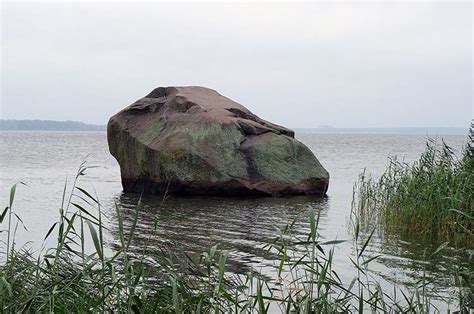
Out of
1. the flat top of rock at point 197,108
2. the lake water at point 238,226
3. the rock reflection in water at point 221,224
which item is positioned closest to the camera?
the lake water at point 238,226

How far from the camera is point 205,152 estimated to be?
1689 centimetres

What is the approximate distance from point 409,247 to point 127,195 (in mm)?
9266

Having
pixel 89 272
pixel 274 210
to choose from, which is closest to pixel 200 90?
pixel 274 210

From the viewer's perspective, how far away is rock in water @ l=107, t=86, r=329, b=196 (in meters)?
16.9

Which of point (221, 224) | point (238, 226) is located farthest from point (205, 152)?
point (238, 226)

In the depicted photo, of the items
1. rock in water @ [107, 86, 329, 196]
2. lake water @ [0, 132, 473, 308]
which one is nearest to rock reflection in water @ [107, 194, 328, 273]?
lake water @ [0, 132, 473, 308]

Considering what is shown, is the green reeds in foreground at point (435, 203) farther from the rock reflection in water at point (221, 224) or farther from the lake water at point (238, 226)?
the rock reflection in water at point (221, 224)

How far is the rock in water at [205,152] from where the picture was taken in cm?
1692

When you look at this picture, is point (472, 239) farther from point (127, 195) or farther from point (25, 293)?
point (127, 195)

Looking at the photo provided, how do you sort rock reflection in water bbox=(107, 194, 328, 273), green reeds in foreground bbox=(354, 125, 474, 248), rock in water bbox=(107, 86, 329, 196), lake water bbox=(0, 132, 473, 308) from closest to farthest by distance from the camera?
lake water bbox=(0, 132, 473, 308) < rock reflection in water bbox=(107, 194, 328, 273) < green reeds in foreground bbox=(354, 125, 474, 248) < rock in water bbox=(107, 86, 329, 196)

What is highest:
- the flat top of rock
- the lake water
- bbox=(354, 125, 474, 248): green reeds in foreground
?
the flat top of rock

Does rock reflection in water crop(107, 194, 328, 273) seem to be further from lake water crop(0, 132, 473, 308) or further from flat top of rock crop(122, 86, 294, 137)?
flat top of rock crop(122, 86, 294, 137)

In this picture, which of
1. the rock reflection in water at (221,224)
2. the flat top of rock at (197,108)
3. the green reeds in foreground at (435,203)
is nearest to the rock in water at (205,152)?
the flat top of rock at (197,108)

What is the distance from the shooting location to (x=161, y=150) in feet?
56.0
